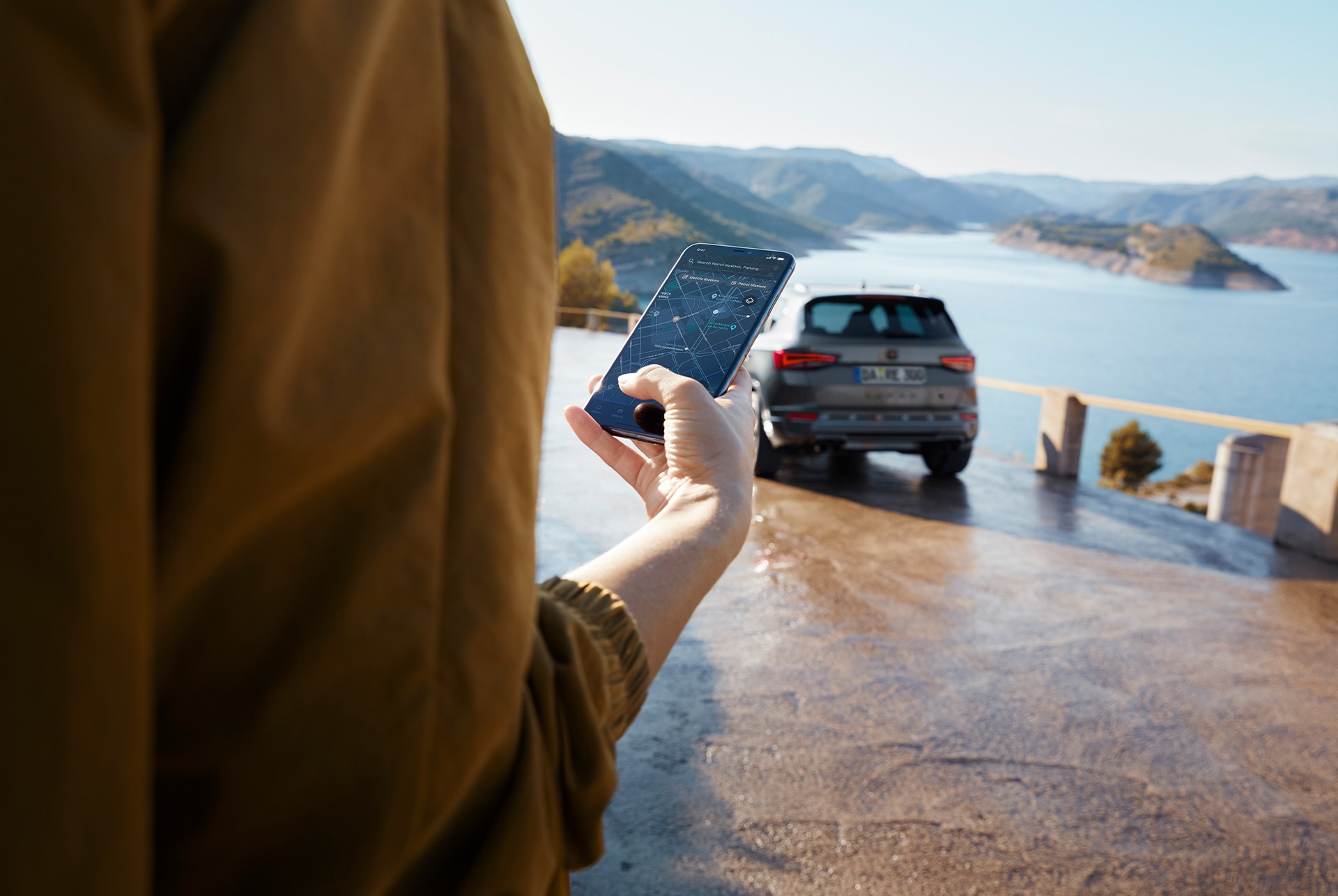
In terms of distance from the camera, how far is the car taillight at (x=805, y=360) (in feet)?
24.9

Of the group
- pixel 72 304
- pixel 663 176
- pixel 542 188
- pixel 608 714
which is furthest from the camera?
pixel 663 176

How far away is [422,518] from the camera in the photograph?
0.50m

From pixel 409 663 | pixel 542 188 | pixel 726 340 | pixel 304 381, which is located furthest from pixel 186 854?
pixel 726 340

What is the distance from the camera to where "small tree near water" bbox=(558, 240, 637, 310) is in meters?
53.6

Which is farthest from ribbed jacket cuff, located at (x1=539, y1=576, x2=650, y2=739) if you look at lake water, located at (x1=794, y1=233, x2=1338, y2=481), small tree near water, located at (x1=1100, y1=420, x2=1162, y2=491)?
lake water, located at (x1=794, y1=233, x2=1338, y2=481)

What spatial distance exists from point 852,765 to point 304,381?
331 centimetres

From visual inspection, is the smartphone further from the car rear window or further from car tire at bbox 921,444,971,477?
car tire at bbox 921,444,971,477

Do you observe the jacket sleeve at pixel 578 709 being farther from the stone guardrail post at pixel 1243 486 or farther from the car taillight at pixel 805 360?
the stone guardrail post at pixel 1243 486

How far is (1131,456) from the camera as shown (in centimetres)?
5888

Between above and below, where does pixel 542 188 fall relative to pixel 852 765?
above

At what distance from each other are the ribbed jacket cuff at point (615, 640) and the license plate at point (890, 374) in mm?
6989

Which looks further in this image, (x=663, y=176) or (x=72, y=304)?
(x=663, y=176)

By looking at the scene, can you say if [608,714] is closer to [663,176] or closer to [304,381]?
[304,381]

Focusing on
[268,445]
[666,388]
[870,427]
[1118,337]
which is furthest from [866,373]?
[1118,337]
